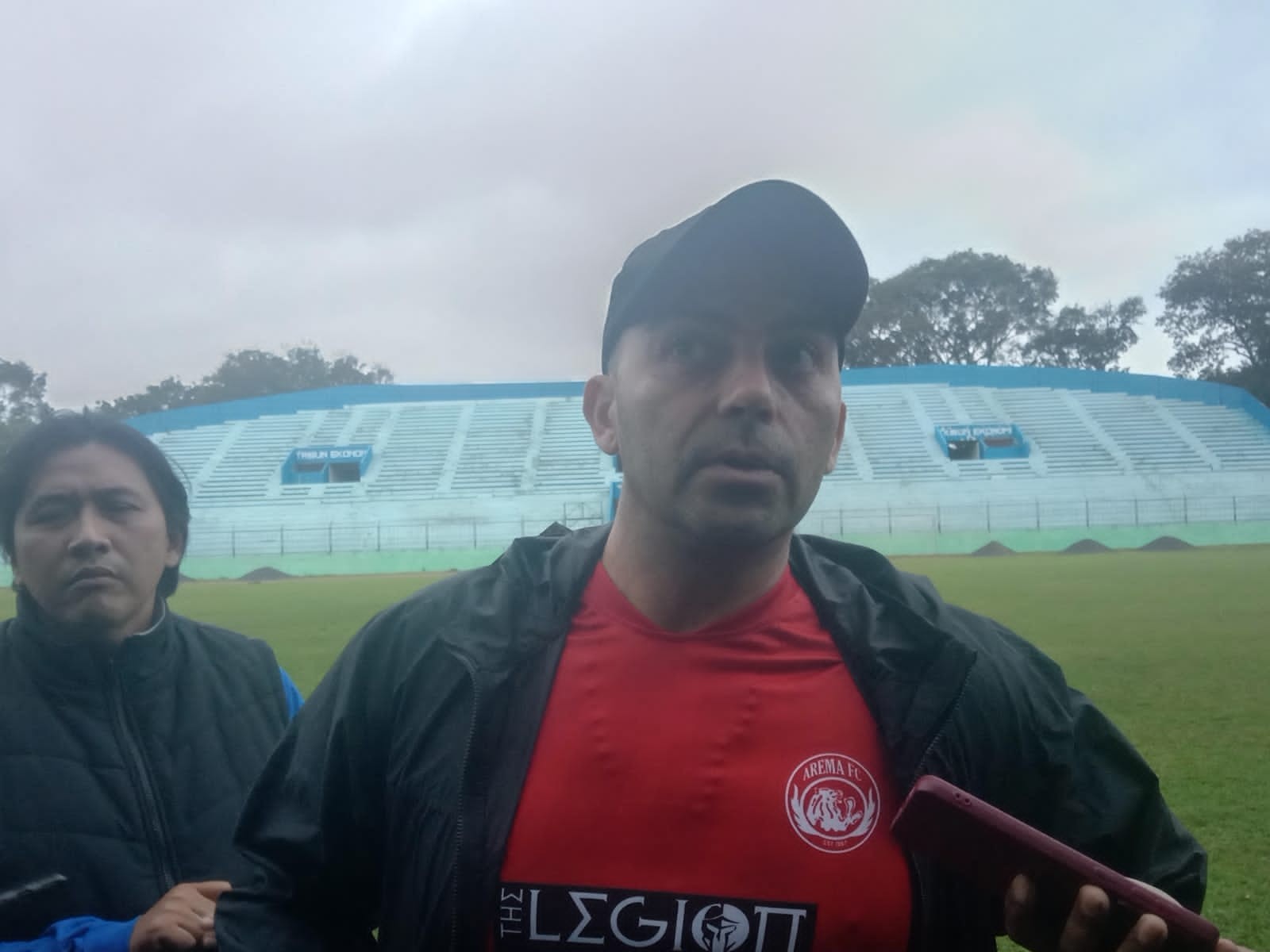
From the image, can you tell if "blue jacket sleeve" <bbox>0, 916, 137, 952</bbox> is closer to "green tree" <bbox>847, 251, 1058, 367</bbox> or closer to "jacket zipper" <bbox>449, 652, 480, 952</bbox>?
"jacket zipper" <bbox>449, 652, 480, 952</bbox>

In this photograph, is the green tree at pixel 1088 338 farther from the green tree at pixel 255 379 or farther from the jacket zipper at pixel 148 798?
the jacket zipper at pixel 148 798

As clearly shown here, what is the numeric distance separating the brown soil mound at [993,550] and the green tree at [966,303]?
1724cm

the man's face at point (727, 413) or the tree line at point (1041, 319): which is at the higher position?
the tree line at point (1041, 319)

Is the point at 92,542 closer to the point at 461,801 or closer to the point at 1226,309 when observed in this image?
the point at 461,801

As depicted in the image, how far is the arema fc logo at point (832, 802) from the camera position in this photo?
1.47 metres

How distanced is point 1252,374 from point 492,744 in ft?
165

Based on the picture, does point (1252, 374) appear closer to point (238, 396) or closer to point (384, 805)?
point (238, 396)

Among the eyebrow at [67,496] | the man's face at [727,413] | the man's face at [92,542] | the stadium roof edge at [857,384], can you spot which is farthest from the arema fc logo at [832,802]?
the stadium roof edge at [857,384]

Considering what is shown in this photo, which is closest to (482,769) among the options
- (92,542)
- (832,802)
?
(832,802)

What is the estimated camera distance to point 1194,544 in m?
28.3

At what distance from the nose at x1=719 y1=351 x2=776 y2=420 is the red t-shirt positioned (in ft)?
1.19

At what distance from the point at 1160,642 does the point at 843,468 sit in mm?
22416

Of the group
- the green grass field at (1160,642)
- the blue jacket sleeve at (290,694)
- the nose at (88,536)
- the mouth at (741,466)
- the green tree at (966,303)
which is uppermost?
the green tree at (966,303)

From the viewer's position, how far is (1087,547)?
2755 centimetres
